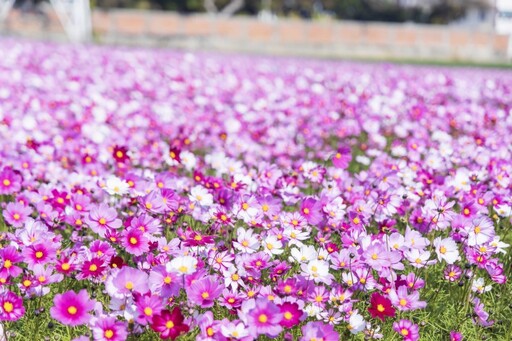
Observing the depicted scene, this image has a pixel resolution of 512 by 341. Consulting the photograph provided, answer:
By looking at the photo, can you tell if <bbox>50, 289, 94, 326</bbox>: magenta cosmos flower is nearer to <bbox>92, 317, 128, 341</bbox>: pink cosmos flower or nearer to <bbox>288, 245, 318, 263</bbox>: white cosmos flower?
<bbox>92, 317, 128, 341</bbox>: pink cosmos flower

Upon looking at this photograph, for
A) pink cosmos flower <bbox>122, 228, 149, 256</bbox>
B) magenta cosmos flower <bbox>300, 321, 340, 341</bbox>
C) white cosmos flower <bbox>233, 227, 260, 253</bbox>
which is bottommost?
magenta cosmos flower <bbox>300, 321, 340, 341</bbox>

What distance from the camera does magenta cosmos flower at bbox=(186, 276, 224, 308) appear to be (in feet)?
6.33

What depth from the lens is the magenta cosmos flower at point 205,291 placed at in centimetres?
193

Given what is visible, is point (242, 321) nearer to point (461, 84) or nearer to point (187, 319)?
point (187, 319)

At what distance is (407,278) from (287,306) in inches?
22.5

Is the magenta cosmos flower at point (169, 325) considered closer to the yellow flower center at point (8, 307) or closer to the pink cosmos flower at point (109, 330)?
the pink cosmos flower at point (109, 330)

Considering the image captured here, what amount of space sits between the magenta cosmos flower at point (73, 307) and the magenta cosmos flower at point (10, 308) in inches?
6.7

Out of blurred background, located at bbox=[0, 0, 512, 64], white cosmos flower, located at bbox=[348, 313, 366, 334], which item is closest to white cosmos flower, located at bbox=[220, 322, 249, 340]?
white cosmos flower, located at bbox=[348, 313, 366, 334]

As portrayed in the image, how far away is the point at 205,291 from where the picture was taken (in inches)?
77.1

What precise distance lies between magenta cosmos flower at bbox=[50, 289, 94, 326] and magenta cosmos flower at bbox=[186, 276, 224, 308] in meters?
0.31

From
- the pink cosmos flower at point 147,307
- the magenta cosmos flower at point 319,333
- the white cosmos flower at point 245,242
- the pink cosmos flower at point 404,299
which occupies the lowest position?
the pink cosmos flower at point 404,299

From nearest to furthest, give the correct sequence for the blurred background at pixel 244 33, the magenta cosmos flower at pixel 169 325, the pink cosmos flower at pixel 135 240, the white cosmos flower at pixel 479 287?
the magenta cosmos flower at pixel 169 325 < the pink cosmos flower at pixel 135 240 < the white cosmos flower at pixel 479 287 < the blurred background at pixel 244 33

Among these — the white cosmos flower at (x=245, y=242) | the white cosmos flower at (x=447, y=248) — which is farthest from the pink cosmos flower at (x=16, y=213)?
the white cosmos flower at (x=447, y=248)

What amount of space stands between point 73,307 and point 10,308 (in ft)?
0.75
